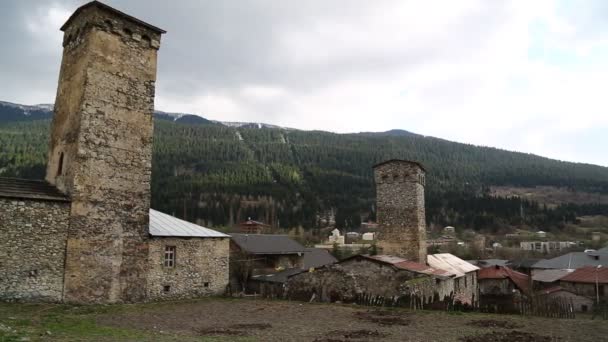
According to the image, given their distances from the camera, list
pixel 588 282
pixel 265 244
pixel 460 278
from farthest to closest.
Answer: pixel 265 244
pixel 588 282
pixel 460 278

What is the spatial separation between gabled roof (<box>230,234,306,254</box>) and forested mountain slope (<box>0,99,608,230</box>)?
5501 centimetres

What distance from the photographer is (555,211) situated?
12706 centimetres

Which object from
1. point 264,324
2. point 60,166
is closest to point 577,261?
point 264,324

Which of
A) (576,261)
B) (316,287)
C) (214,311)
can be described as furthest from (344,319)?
(576,261)

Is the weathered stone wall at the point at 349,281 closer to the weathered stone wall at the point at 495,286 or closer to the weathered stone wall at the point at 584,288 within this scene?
the weathered stone wall at the point at 495,286

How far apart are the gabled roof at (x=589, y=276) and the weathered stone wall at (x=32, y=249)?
42.7 meters

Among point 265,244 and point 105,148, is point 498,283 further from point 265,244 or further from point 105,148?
point 105,148

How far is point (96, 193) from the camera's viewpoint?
17406mm

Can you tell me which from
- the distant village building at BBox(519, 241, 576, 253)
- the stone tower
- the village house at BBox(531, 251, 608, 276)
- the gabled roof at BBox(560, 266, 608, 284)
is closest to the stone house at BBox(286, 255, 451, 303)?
the stone tower

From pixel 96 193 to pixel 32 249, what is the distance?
301 centimetres

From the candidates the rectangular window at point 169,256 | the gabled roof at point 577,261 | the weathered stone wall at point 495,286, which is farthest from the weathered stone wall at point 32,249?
the gabled roof at point 577,261

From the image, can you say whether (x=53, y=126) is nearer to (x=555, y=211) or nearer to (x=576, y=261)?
(x=576, y=261)

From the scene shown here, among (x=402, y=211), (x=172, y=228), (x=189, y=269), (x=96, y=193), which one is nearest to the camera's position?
(x=96, y=193)

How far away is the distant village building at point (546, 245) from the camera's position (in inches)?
3554
